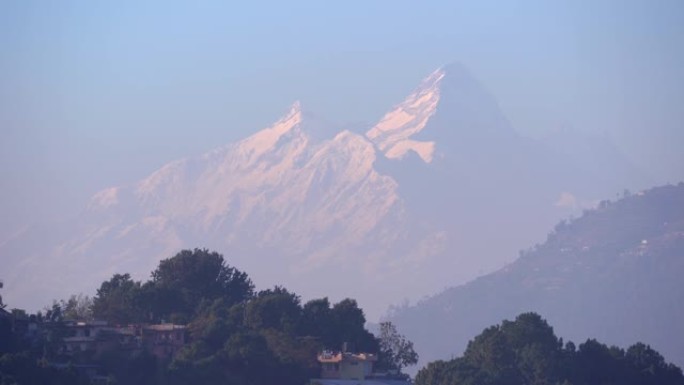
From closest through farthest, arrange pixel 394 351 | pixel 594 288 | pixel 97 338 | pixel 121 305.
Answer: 1. pixel 97 338
2. pixel 121 305
3. pixel 394 351
4. pixel 594 288

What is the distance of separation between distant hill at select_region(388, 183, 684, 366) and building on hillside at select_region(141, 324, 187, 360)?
266 feet

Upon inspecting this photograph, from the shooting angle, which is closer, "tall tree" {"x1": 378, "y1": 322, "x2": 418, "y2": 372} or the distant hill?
"tall tree" {"x1": 378, "y1": 322, "x2": 418, "y2": 372}

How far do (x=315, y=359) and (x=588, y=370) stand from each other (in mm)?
9512

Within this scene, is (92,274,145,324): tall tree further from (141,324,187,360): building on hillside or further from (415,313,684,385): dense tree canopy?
(415,313,684,385): dense tree canopy

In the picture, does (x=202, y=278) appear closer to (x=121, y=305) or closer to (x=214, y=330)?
(x=121, y=305)

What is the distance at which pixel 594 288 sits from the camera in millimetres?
154000

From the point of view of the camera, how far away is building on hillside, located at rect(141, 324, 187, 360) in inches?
2072

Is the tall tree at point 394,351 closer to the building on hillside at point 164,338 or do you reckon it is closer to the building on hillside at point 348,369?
the building on hillside at point 348,369

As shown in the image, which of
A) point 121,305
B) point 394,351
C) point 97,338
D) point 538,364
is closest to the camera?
point 97,338

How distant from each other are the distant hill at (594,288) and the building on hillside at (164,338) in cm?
8108

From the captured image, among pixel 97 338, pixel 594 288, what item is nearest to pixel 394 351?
pixel 97 338

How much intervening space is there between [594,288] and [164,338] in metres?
105

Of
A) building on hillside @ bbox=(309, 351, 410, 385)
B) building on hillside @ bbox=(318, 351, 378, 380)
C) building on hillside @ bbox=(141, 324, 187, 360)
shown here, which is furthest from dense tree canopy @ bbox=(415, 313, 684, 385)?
building on hillside @ bbox=(141, 324, 187, 360)

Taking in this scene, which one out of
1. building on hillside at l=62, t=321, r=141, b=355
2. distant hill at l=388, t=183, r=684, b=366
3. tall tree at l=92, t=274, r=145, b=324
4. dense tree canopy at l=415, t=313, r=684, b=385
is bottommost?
dense tree canopy at l=415, t=313, r=684, b=385
